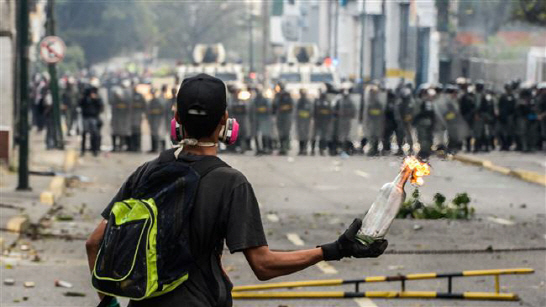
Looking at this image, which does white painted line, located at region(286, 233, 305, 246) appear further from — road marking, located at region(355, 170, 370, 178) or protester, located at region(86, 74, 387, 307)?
protester, located at region(86, 74, 387, 307)

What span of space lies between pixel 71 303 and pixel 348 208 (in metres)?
9.08

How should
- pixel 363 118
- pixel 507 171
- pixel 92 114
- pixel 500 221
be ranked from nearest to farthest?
pixel 500 221 < pixel 507 171 < pixel 92 114 < pixel 363 118

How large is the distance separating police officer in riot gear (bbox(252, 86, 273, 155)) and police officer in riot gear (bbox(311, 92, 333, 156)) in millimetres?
1024

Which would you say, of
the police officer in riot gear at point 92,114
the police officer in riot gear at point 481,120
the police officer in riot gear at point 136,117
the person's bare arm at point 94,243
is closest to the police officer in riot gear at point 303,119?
the police officer in riot gear at point 136,117

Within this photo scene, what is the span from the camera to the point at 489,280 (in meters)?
12.4

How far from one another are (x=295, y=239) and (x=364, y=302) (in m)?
4.75

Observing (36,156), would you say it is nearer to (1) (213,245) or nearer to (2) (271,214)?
(2) (271,214)

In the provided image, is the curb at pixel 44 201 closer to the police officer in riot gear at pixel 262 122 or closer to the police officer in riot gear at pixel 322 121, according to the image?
the police officer in riot gear at pixel 262 122

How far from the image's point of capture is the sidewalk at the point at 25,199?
50.5 ft

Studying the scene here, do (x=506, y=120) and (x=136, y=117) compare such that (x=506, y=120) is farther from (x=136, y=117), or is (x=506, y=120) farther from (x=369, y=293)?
(x=369, y=293)

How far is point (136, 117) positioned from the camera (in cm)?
3369

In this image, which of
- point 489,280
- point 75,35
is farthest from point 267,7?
point 489,280

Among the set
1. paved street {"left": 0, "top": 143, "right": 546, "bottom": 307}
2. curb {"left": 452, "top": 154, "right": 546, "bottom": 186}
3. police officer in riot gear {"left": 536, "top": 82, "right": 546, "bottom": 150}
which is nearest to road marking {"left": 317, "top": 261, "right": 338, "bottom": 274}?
paved street {"left": 0, "top": 143, "right": 546, "bottom": 307}

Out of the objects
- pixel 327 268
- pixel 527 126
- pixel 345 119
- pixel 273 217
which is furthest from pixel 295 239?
pixel 527 126
